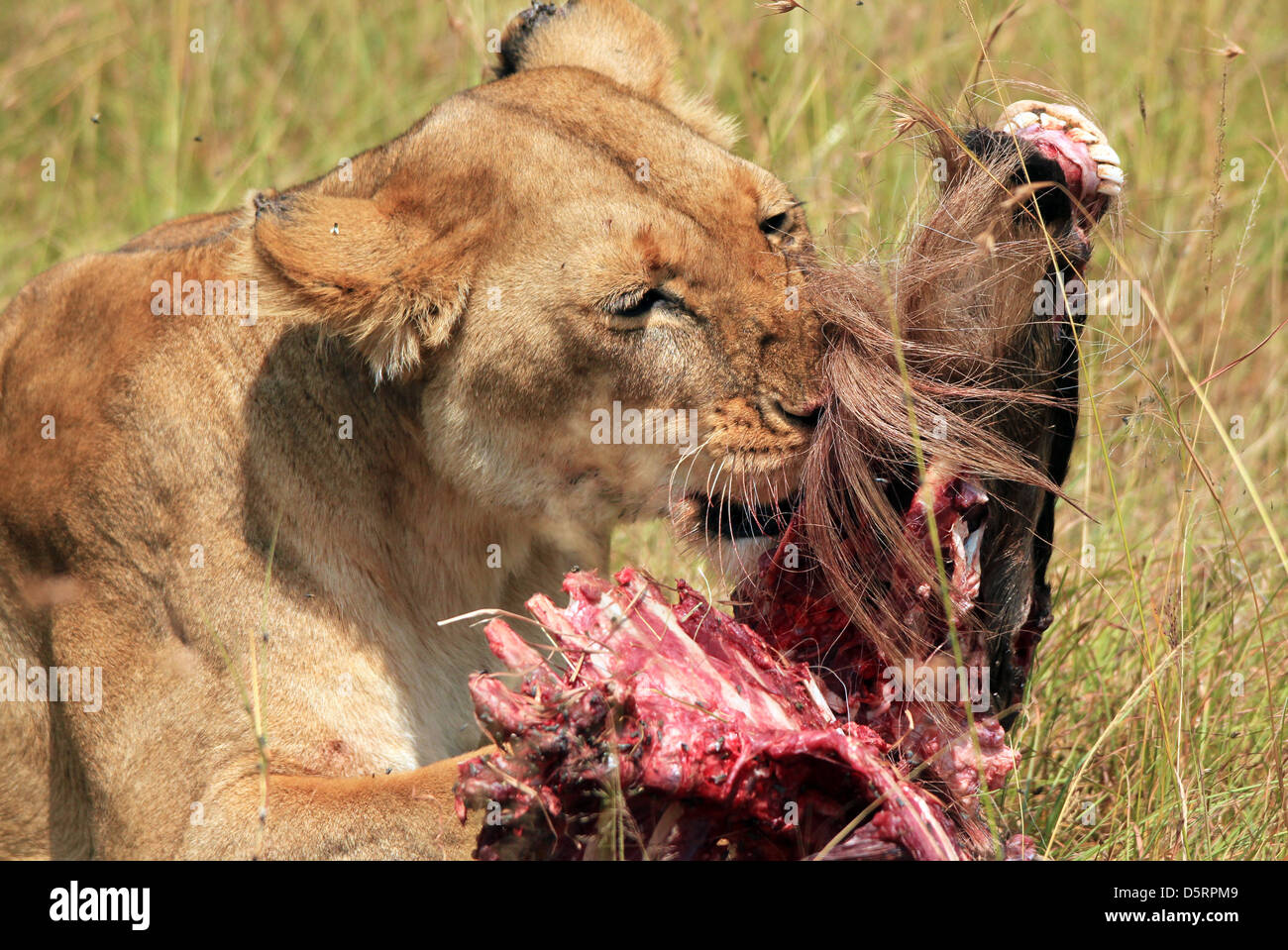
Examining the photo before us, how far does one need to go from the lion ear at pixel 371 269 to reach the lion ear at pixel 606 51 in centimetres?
80

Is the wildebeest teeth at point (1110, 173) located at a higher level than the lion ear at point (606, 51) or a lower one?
lower

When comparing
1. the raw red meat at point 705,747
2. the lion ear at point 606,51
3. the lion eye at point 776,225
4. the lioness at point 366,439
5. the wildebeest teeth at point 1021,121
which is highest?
the lion ear at point 606,51

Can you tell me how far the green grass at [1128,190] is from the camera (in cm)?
307

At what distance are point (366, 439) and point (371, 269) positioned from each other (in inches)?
16.1

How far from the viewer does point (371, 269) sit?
263 cm

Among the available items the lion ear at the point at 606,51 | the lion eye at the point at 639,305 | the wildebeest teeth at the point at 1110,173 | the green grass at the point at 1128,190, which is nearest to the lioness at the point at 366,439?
the lion eye at the point at 639,305

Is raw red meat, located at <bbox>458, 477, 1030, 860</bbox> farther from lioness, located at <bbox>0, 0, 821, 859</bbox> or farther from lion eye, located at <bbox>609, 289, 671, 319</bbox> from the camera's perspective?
lion eye, located at <bbox>609, 289, 671, 319</bbox>

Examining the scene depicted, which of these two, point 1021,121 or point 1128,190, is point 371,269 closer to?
point 1021,121

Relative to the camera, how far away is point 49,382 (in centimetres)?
300

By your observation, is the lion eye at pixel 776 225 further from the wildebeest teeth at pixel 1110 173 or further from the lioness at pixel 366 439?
the wildebeest teeth at pixel 1110 173

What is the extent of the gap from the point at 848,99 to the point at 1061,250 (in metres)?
3.34

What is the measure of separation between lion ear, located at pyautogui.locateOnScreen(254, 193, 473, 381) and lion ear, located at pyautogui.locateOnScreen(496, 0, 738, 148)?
0.80 m

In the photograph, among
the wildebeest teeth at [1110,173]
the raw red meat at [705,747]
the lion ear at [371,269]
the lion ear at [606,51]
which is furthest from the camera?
the lion ear at [606,51]
